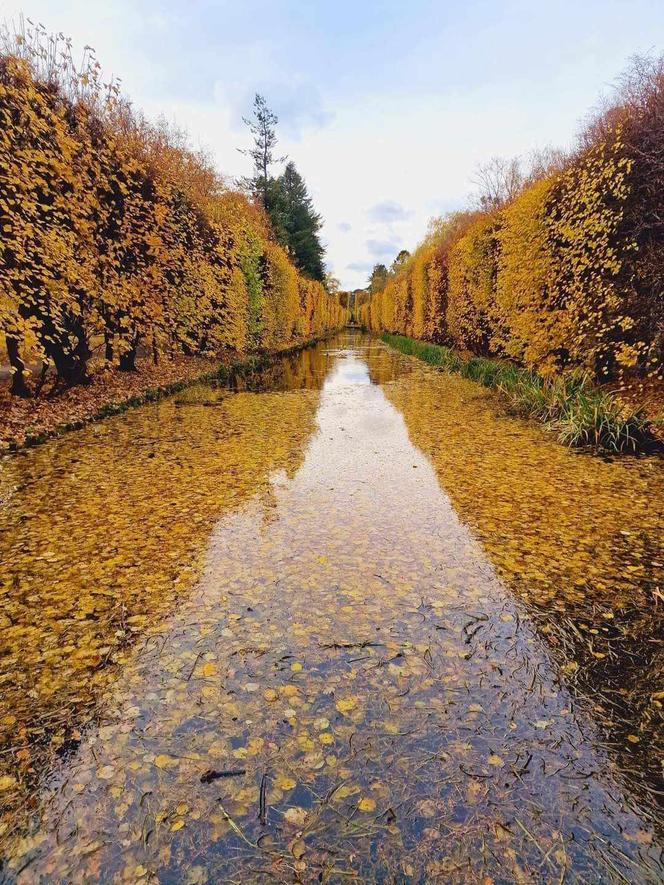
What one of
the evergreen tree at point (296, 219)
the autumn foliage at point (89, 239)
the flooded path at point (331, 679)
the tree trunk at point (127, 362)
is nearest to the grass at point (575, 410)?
the flooded path at point (331, 679)

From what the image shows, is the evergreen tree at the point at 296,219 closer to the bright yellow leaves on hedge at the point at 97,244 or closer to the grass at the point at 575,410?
the bright yellow leaves on hedge at the point at 97,244

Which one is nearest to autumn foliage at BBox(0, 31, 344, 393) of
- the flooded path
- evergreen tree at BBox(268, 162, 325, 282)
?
the flooded path

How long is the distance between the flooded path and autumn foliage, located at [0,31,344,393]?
14.2ft

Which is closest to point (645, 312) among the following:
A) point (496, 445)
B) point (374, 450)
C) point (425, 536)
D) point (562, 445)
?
point (562, 445)

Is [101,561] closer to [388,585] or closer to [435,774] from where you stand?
[388,585]

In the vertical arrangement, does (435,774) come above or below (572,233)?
below

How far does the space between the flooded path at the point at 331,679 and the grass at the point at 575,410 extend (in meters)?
1.43

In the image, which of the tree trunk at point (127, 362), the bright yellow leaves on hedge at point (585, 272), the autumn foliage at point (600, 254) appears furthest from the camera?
the tree trunk at point (127, 362)

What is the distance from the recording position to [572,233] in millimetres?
9367

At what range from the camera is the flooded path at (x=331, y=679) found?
1.93 metres

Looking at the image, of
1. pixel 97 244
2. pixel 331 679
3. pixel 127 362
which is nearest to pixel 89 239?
pixel 97 244

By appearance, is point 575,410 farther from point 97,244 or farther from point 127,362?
point 127,362

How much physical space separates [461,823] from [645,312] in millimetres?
8945

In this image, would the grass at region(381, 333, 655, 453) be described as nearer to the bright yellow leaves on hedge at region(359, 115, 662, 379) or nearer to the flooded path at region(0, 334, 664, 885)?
the bright yellow leaves on hedge at region(359, 115, 662, 379)
